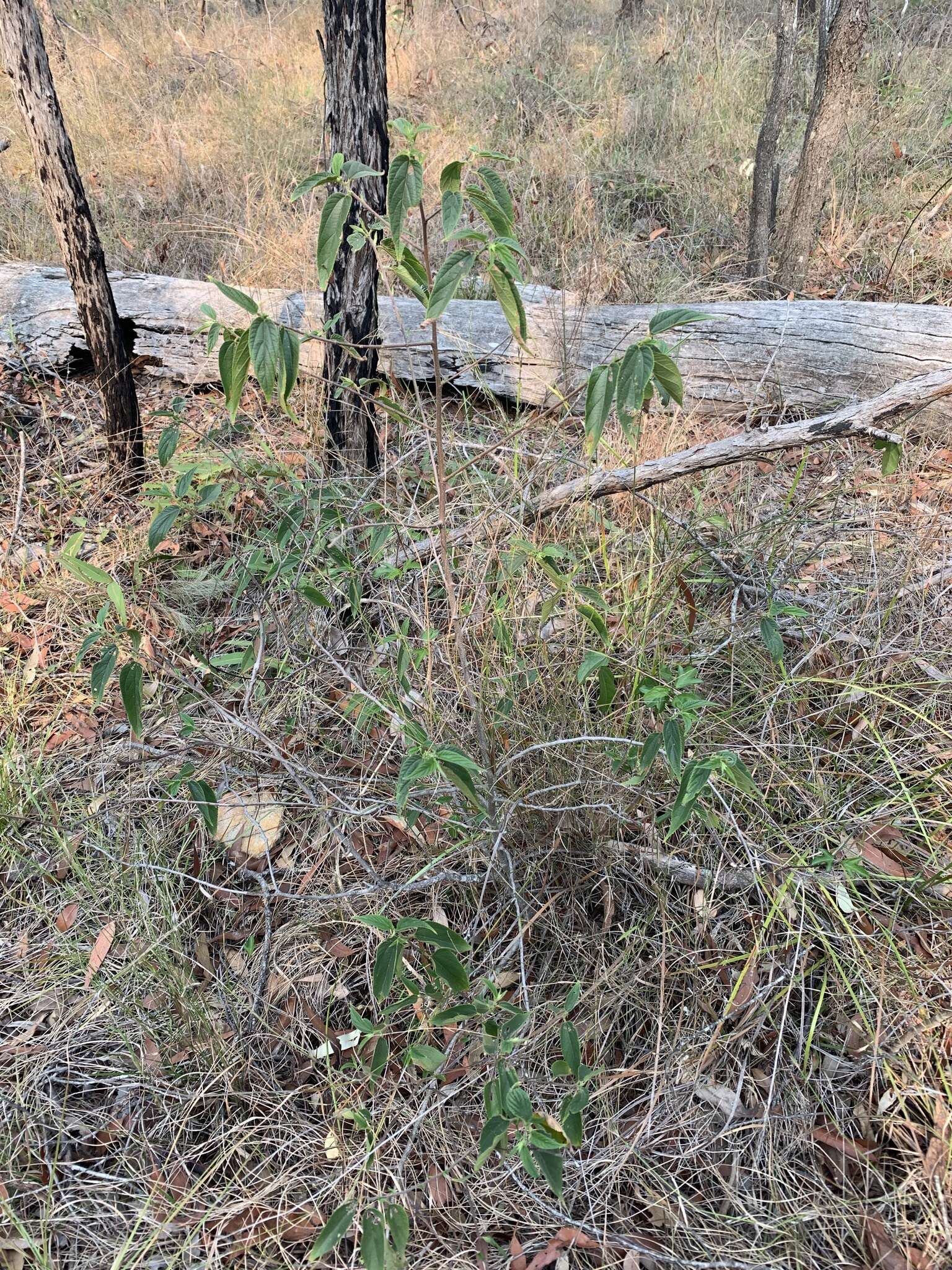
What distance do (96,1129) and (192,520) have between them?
6.37 feet

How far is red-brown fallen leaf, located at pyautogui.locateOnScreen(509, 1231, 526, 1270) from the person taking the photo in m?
1.43

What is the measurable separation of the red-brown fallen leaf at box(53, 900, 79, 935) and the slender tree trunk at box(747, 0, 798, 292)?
3.71 meters

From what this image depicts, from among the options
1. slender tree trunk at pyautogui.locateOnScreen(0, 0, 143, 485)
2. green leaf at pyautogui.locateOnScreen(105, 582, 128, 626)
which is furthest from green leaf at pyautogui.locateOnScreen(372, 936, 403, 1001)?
slender tree trunk at pyautogui.locateOnScreen(0, 0, 143, 485)

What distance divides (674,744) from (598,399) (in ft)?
1.96

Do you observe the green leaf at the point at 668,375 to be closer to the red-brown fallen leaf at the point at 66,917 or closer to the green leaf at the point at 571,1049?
the green leaf at the point at 571,1049

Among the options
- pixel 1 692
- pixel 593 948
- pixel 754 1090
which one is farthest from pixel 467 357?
pixel 754 1090

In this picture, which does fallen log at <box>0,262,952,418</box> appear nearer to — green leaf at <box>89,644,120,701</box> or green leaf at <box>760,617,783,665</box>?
green leaf at <box>760,617,783,665</box>

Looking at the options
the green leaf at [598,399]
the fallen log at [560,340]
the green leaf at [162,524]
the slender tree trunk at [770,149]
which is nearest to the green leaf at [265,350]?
the green leaf at [598,399]

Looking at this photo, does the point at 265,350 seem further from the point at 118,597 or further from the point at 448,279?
the point at 118,597

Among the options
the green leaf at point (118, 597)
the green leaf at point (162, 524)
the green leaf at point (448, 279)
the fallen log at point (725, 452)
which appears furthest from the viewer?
the fallen log at point (725, 452)

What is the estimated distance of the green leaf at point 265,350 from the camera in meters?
1.21

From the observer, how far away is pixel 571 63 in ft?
19.9

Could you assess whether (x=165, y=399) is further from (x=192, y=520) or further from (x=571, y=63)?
(x=571, y=63)

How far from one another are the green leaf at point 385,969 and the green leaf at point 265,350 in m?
0.85
